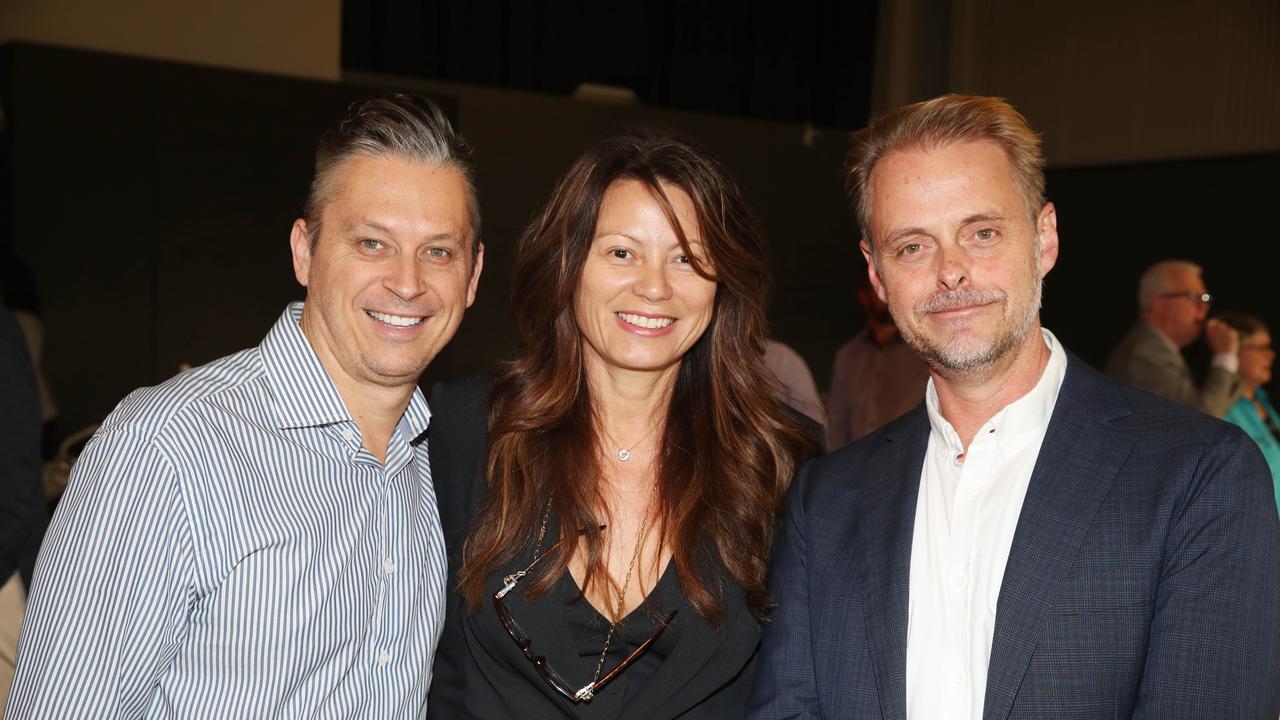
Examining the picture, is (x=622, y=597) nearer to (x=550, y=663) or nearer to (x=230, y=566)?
(x=550, y=663)

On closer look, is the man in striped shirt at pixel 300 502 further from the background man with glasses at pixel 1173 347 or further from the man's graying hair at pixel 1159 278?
the man's graying hair at pixel 1159 278

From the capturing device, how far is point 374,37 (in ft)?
33.6

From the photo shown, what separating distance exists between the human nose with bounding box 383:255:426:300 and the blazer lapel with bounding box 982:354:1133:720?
3.61 feet

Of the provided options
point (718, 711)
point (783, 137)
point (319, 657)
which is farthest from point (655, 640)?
point (783, 137)

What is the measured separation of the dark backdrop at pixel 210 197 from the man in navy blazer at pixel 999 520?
2.79 meters

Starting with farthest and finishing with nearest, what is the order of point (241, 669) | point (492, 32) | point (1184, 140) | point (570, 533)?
1. point (492, 32)
2. point (1184, 140)
3. point (570, 533)
4. point (241, 669)

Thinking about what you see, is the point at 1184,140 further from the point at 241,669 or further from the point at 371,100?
the point at 241,669

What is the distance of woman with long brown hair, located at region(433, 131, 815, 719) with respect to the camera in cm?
216

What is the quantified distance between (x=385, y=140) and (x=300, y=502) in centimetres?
67

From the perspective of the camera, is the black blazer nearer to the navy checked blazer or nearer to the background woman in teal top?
the navy checked blazer

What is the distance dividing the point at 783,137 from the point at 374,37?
440cm

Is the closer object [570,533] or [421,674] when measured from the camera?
[421,674]

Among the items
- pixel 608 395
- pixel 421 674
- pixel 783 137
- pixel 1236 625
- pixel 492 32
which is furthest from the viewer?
pixel 492 32

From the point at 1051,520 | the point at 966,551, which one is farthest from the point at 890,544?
the point at 1051,520
